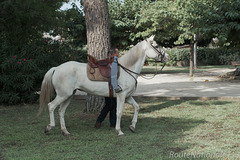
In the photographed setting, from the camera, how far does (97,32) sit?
27.7 ft

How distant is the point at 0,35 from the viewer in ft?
35.9

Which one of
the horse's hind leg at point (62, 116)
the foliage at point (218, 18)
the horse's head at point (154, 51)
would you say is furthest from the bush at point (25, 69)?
the foliage at point (218, 18)

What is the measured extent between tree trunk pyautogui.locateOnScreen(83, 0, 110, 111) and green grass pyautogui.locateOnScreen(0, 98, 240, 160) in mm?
478

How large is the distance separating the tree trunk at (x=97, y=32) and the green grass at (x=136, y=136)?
0.48 m

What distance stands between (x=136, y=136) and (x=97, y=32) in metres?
3.67

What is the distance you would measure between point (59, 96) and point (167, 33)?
14.2 m

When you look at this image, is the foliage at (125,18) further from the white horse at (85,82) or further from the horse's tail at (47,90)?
the horse's tail at (47,90)

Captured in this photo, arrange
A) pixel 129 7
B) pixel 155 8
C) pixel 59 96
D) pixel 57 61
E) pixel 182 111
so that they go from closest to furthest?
1. pixel 59 96
2. pixel 182 111
3. pixel 57 61
4. pixel 155 8
5. pixel 129 7

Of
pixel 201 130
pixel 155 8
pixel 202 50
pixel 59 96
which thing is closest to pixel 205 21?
pixel 155 8

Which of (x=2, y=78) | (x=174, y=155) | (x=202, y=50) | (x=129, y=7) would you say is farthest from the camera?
(x=202, y=50)

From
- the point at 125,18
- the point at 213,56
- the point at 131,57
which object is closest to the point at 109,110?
the point at 131,57

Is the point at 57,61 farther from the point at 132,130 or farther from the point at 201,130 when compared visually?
the point at 201,130

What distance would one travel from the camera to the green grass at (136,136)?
486 centimetres

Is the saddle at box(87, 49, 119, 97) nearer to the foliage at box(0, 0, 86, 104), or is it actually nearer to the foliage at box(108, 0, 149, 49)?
the foliage at box(0, 0, 86, 104)
